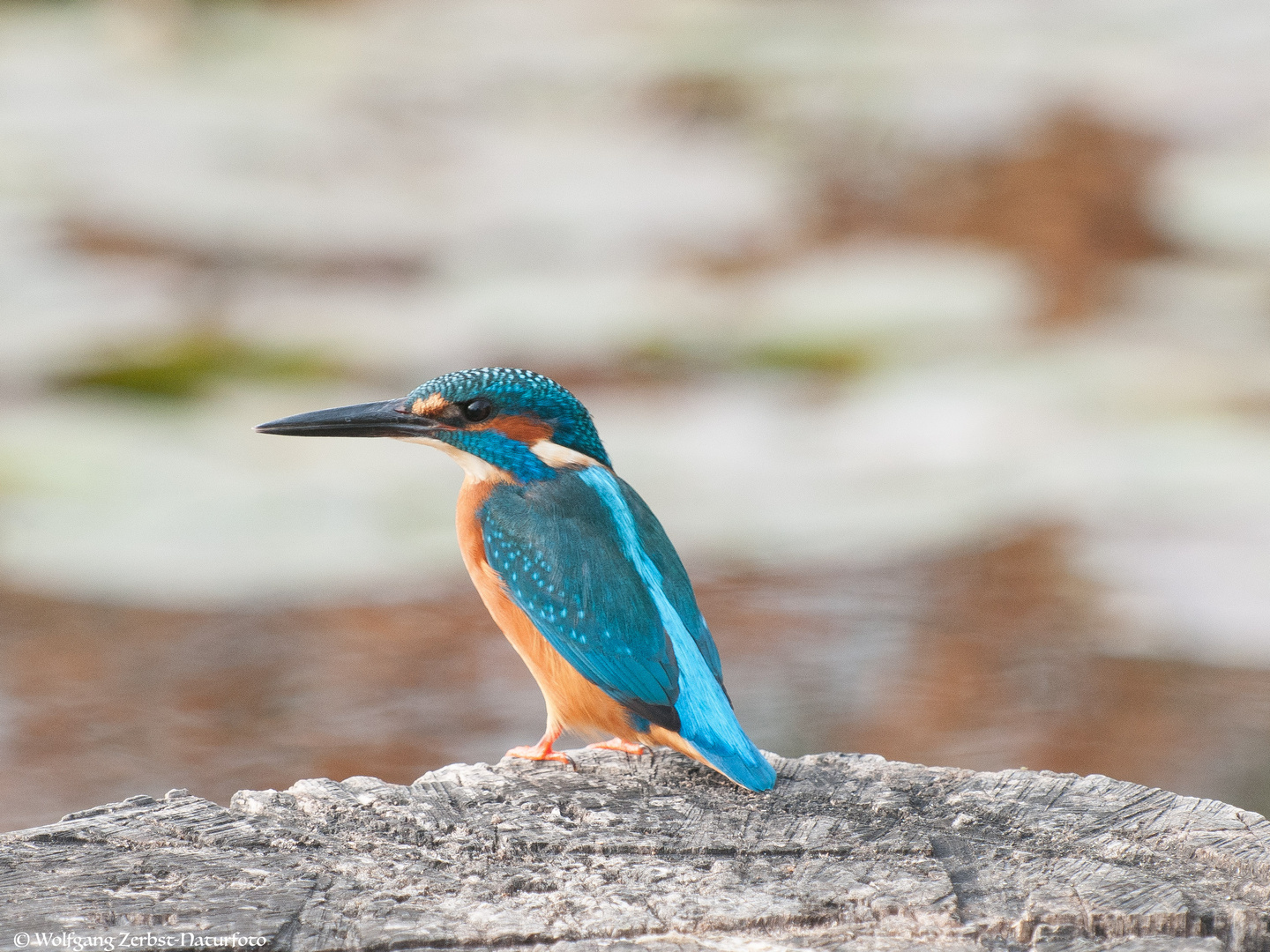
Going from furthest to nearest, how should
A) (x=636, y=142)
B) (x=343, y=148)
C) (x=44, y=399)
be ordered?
(x=636, y=142), (x=343, y=148), (x=44, y=399)

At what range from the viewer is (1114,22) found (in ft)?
38.5

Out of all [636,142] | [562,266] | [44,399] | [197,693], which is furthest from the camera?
[636,142]

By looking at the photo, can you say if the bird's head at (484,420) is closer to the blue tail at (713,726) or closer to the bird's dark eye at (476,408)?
the bird's dark eye at (476,408)

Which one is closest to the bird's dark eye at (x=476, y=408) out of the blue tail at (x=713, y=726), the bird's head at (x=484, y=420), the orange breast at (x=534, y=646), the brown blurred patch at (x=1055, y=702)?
the bird's head at (x=484, y=420)

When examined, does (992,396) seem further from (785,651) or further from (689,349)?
(785,651)

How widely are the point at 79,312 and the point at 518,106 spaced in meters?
4.26

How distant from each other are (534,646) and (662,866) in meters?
0.75

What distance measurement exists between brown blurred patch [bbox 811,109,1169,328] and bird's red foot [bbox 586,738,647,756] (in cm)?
542

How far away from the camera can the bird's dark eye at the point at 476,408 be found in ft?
8.45

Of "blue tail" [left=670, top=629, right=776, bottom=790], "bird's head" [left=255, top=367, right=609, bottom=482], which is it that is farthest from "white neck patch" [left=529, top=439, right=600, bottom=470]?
"blue tail" [left=670, top=629, right=776, bottom=790]

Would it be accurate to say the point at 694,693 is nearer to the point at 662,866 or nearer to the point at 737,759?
the point at 737,759

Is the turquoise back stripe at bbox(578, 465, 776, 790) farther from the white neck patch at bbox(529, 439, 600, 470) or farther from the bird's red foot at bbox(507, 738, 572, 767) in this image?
the bird's red foot at bbox(507, 738, 572, 767)

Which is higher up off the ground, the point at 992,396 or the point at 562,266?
the point at 562,266

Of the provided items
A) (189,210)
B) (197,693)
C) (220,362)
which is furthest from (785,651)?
(189,210)
